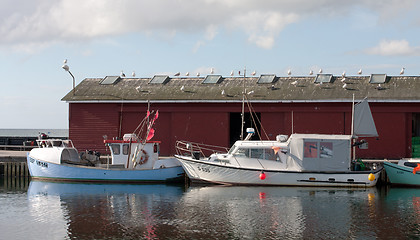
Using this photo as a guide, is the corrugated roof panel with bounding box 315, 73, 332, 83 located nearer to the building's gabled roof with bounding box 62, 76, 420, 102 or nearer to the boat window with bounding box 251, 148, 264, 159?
the building's gabled roof with bounding box 62, 76, 420, 102

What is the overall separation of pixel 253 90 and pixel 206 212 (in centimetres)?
1620

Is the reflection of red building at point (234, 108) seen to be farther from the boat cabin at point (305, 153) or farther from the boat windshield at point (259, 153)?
the boat windshield at point (259, 153)

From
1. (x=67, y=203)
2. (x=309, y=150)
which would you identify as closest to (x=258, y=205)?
(x=309, y=150)

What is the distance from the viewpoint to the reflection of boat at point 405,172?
2847 centimetres

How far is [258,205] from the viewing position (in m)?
22.8

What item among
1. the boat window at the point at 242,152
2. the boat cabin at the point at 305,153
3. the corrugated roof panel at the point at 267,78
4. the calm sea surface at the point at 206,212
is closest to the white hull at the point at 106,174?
the calm sea surface at the point at 206,212

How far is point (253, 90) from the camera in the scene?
119 feet

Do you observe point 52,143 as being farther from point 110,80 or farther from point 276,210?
point 276,210

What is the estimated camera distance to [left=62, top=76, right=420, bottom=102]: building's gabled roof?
3444 centimetres

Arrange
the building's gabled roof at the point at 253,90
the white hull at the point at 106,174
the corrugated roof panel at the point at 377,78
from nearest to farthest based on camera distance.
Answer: the white hull at the point at 106,174 < the building's gabled roof at the point at 253,90 < the corrugated roof panel at the point at 377,78

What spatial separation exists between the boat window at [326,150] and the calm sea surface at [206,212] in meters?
1.68

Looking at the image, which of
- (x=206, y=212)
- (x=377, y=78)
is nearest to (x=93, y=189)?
(x=206, y=212)

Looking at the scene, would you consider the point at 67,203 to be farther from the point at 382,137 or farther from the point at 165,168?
the point at 382,137

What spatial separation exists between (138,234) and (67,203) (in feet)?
22.7
